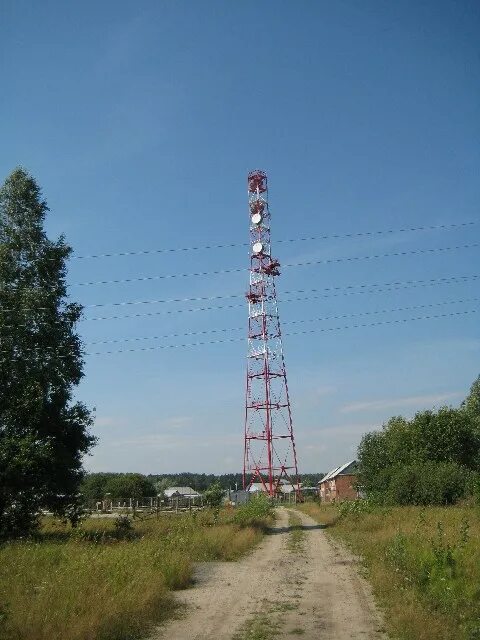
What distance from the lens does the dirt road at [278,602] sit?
8023 mm

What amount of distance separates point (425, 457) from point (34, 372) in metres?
34.2

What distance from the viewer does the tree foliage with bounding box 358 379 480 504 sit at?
35.3 meters

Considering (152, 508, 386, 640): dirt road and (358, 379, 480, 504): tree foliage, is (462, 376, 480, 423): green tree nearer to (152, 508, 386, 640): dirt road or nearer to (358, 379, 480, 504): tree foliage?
(358, 379, 480, 504): tree foliage

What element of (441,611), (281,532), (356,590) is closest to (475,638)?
(441,611)

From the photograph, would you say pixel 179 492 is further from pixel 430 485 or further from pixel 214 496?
pixel 430 485

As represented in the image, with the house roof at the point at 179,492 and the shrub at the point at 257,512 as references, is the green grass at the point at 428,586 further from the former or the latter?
the house roof at the point at 179,492

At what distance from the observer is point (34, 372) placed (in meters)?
21.4

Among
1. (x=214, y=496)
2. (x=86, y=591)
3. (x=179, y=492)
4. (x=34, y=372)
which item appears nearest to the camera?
(x=86, y=591)

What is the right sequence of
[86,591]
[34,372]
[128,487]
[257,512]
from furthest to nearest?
[128,487]
[257,512]
[34,372]
[86,591]

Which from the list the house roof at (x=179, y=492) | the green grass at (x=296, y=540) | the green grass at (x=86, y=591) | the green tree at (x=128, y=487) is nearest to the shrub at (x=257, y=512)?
the green grass at (x=296, y=540)

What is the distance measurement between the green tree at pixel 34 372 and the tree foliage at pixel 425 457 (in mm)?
23237

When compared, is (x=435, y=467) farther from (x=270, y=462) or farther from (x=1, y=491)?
(x=1, y=491)

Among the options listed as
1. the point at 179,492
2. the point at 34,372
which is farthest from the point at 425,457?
the point at 179,492

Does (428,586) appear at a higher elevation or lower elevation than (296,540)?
higher
